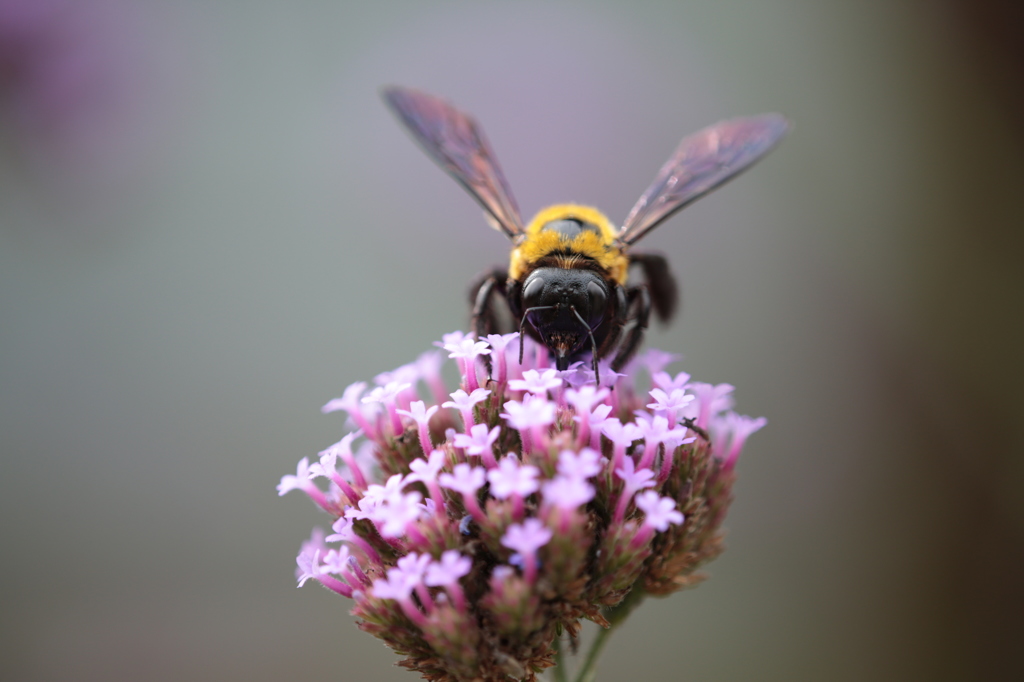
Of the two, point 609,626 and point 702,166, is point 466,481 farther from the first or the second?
point 702,166

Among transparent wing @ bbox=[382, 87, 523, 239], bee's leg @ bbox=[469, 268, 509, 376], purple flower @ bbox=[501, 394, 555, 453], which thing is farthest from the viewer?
transparent wing @ bbox=[382, 87, 523, 239]

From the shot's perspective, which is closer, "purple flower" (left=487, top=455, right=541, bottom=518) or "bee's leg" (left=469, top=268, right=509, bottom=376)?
"purple flower" (left=487, top=455, right=541, bottom=518)

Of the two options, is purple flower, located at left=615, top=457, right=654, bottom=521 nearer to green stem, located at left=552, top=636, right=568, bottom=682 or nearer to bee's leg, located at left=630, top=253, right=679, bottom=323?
green stem, located at left=552, top=636, right=568, bottom=682

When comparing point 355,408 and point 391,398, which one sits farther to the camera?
point 355,408

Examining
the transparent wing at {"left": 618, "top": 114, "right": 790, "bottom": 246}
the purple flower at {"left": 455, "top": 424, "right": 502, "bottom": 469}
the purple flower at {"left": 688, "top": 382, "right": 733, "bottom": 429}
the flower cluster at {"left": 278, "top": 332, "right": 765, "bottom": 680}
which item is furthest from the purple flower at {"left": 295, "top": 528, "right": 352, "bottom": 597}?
the transparent wing at {"left": 618, "top": 114, "right": 790, "bottom": 246}

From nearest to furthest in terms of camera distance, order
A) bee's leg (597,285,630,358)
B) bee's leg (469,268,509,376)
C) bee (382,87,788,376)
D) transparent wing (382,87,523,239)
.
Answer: bee (382,87,788,376), bee's leg (597,285,630,358), bee's leg (469,268,509,376), transparent wing (382,87,523,239)

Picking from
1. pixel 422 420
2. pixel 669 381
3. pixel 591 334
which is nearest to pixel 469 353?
pixel 422 420
